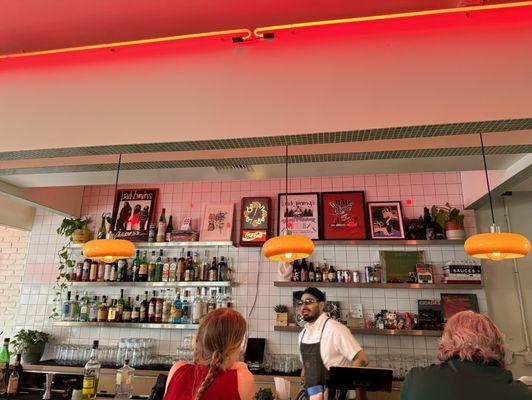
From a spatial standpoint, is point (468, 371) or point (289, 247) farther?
point (289, 247)

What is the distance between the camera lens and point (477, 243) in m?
2.57

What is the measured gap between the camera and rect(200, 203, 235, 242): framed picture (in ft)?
17.0

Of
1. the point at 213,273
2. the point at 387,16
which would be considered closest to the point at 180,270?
the point at 213,273

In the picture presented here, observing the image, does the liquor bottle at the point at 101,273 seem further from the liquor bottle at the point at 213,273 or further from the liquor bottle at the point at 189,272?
the liquor bottle at the point at 213,273

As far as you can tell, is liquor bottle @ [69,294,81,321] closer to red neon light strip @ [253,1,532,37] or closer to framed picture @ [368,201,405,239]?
framed picture @ [368,201,405,239]

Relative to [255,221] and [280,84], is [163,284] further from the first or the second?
[280,84]

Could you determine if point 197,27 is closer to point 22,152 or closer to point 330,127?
point 330,127

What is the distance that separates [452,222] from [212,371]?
12.6ft

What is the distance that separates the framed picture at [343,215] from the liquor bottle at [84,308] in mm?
3271

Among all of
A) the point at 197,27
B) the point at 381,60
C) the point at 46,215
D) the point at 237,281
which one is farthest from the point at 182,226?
→ the point at 381,60

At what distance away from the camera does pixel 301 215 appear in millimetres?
5098

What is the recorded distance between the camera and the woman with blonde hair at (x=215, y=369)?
162 cm

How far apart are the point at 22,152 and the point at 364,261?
3.78m

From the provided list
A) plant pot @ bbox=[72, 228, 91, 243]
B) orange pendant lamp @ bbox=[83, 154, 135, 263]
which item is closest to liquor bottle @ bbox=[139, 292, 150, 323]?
plant pot @ bbox=[72, 228, 91, 243]
